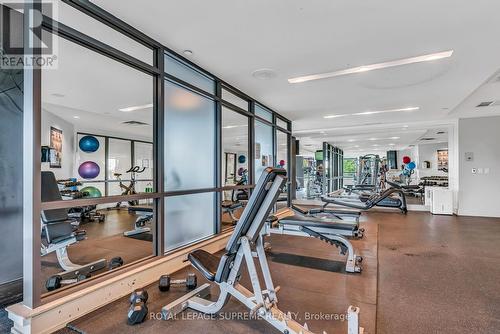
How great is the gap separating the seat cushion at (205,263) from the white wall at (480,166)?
24.2 ft

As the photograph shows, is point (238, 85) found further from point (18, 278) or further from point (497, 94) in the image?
point (497, 94)

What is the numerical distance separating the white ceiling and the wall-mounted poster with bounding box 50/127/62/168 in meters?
2.47

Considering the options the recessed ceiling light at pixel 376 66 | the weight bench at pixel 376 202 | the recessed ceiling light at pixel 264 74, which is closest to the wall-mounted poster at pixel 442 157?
the weight bench at pixel 376 202

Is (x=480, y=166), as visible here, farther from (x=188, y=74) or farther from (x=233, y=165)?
(x=233, y=165)

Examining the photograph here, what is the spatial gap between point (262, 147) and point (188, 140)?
2642 mm

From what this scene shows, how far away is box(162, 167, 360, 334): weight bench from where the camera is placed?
1885 millimetres

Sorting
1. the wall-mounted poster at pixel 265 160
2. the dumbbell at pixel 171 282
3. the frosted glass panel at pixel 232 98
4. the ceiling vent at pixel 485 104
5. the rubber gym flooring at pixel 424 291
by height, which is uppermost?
the ceiling vent at pixel 485 104

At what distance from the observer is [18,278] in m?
2.26

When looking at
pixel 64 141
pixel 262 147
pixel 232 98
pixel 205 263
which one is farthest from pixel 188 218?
pixel 64 141

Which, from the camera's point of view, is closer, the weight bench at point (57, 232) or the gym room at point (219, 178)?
the gym room at point (219, 178)

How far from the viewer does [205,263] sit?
2252 millimetres

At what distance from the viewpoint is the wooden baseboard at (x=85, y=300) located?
6.01 ft

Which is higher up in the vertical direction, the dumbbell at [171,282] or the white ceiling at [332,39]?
the white ceiling at [332,39]

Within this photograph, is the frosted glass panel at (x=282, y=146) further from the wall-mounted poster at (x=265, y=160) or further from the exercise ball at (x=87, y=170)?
the exercise ball at (x=87, y=170)
